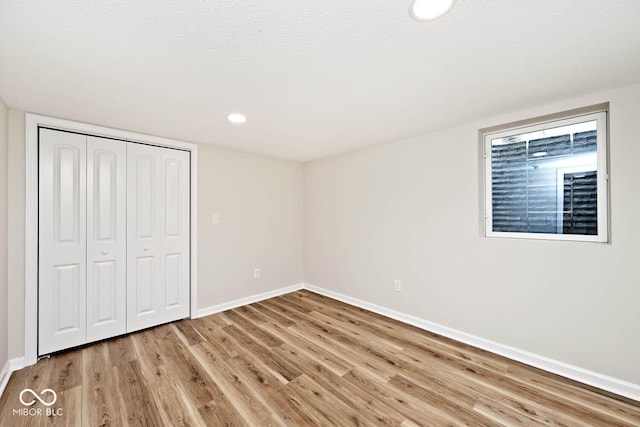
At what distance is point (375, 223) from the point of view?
11.1ft

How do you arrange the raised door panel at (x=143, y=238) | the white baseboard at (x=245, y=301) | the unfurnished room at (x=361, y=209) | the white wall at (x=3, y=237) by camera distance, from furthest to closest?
the white baseboard at (x=245, y=301), the raised door panel at (x=143, y=238), the white wall at (x=3, y=237), the unfurnished room at (x=361, y=209)

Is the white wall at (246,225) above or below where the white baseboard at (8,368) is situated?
above

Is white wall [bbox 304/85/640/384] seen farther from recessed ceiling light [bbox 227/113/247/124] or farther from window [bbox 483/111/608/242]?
recessed ceiling light [bbox 227/113/247/124]

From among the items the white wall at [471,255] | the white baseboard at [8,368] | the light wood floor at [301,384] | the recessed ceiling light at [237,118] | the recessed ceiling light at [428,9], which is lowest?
the light wood floor at [301,384]

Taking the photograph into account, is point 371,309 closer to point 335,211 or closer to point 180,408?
point 335,211

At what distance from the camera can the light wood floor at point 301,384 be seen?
164cm

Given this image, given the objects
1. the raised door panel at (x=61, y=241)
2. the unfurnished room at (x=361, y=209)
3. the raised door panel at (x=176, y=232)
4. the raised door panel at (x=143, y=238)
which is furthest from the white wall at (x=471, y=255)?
the raised door panel at (x=61, y=241)

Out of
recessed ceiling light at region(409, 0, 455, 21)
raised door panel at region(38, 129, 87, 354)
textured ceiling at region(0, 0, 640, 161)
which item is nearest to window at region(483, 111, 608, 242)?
textured ceiling at region(0, 0, 640, 161)

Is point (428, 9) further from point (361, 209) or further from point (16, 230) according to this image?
point (16, 230)

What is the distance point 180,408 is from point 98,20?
2.26 metres

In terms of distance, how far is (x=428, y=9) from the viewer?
3.74 ft

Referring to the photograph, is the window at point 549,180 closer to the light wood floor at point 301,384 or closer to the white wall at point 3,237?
the light wood floor at point 301,384

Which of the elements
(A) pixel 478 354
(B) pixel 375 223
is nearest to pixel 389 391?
(A) pixel 478 354

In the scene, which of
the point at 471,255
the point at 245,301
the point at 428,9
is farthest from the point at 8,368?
the point at 471,255
